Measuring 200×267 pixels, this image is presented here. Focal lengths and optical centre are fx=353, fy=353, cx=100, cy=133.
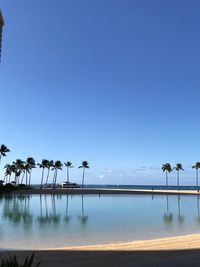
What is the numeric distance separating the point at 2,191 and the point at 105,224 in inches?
2381

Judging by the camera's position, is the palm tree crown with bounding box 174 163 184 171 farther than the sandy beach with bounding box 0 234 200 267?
Yes

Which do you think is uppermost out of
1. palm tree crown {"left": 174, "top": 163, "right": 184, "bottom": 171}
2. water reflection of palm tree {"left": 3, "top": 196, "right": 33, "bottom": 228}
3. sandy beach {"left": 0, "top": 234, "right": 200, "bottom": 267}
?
palm tree crown {"left": 174, "top": 163, "right": 184, "bottom": 171}

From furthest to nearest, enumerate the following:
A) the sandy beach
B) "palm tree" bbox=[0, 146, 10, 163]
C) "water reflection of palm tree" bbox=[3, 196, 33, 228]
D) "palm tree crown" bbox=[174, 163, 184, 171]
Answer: "palm tree crown" bbox=[174, 163, 184, 171] < "palm tree" bbox=[0, 146, 10, 163] < "water reflection of palm tree" bbox=[3, 196, 33, 228] < the sandy beach

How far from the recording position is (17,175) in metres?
125

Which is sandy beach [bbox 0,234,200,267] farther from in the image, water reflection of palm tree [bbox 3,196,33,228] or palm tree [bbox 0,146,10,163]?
palm tree [bbox 0,146,10,163]

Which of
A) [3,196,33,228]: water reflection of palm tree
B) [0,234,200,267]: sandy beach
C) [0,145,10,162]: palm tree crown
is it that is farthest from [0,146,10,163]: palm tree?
[0,234,200,267]: sandy beach

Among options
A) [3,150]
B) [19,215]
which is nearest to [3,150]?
[3,150]

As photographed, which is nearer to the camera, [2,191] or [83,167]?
[2,191]
